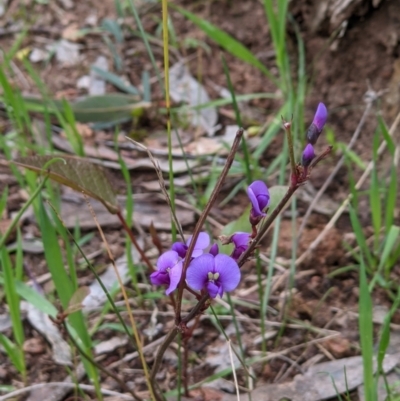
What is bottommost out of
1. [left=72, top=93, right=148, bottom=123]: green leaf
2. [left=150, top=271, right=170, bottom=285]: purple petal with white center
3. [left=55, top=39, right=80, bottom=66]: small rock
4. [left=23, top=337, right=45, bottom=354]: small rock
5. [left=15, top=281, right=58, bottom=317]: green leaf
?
[left=23, top=337, right=45, bottom=354]: small rock

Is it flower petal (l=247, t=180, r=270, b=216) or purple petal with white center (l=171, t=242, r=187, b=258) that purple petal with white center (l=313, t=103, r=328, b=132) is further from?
purple petal with white center (l=171, t=242, r=187, b=258)

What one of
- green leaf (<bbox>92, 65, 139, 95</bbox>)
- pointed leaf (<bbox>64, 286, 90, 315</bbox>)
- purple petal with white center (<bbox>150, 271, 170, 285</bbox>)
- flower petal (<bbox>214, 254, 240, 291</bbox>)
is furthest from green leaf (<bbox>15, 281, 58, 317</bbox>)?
green leaf (<bbox>92, 65, 139, 95</bbox>)

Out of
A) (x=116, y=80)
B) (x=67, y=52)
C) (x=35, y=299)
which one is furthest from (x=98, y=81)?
(x=35, y=299)

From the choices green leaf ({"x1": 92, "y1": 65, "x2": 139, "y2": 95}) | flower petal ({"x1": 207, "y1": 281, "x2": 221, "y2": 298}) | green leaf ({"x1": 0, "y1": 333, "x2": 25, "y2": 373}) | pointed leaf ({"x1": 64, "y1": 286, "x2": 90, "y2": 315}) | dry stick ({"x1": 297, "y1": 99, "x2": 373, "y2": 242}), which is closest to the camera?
flower petal ({"x1": 207, "y1": 281, "x2": 221, "y2": 298})

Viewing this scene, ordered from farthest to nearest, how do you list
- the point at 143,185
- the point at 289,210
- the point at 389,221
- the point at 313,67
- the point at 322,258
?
the point at 313,67 < the point at 143,185 < the point at 289,210 < the point at 322,258 < the point at 389,221

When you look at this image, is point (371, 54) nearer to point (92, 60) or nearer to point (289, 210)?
point (289, 210)

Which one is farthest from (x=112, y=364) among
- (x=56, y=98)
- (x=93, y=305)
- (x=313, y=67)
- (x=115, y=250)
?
(x=313, y=67)

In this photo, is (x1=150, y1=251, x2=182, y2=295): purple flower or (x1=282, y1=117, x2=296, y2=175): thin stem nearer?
(x1=282, y1=117, x2=296, y2=175): thin stem
